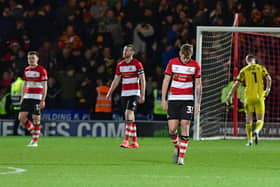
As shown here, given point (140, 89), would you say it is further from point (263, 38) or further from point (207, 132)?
point (263, 38)

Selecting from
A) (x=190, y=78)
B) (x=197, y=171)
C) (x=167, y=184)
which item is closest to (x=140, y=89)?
(x=190, y=78)

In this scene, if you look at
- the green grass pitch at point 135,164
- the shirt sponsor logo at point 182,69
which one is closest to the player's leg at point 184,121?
the green grass pitch at point 135,164

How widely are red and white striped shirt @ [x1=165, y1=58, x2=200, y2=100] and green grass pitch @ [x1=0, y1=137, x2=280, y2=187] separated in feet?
3.54

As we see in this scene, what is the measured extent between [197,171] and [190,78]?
6.91 ft

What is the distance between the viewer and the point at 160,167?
45.8 ft

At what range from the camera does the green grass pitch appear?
1155cm

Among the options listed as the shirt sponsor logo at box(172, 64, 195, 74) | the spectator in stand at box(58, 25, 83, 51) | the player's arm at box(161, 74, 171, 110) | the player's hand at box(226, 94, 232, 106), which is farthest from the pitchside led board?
A: the player's arm at box(161, 74, 171, 110)

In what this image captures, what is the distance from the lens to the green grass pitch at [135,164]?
11547mm

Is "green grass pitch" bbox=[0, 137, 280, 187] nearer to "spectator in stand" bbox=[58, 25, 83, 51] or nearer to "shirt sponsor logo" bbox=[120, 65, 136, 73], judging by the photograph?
"shirt sponsor logo" bbox=[120, 65, 136, 73]

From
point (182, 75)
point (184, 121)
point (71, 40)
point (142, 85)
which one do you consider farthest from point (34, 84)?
point (71, 40)

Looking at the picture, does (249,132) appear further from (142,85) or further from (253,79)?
(142,85)

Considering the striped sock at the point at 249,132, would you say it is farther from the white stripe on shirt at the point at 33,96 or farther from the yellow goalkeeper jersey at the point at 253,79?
the white stripe on shirt at the point at 33,96

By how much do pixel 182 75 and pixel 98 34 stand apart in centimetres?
1257

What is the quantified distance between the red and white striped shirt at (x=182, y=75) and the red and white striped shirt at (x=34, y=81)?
521 cm
